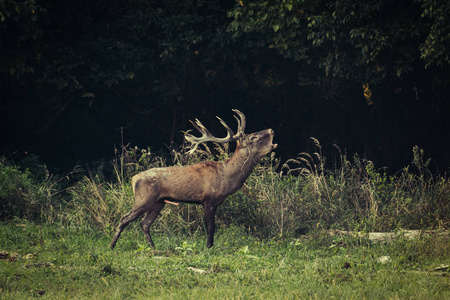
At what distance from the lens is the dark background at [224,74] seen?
42.5 ft

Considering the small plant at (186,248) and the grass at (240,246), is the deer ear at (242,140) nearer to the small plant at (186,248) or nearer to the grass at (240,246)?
the grass at (240,246)

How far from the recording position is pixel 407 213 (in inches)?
389

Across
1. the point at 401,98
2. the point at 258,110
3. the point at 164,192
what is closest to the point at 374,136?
the point at 401,98

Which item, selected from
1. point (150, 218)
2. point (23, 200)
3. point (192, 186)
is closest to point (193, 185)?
point (192, 186)

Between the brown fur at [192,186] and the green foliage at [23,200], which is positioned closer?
the brown fur at [192,186]

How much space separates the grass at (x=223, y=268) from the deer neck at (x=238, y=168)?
36.0 inches

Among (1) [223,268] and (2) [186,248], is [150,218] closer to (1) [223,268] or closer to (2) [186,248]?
(2) [186,248]

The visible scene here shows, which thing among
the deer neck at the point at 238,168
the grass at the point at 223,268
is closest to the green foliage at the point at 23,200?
the grass at the point at 223,268

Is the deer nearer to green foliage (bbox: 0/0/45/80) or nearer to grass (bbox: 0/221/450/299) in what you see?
grass (bbox: 0/221/450/299)

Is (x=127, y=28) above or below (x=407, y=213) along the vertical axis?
above

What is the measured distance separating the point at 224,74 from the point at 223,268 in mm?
9584

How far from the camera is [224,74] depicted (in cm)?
1627

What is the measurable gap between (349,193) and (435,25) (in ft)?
12.1

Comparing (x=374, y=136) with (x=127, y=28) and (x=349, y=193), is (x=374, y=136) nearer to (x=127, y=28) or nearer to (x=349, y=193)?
(x=349, y=193)
